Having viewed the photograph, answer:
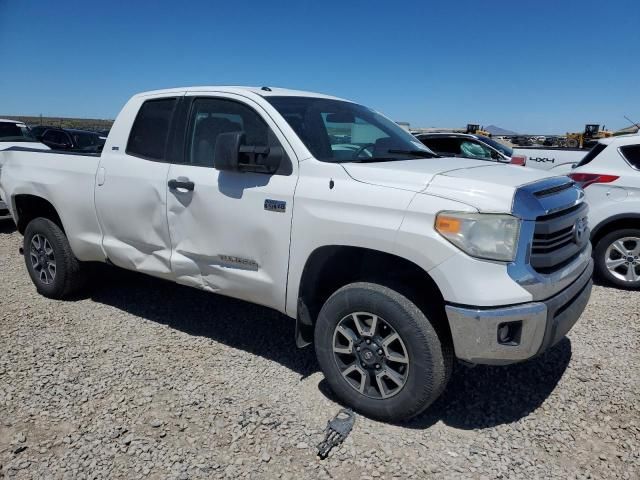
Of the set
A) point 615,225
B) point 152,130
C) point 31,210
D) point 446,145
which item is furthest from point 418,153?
point 446,145

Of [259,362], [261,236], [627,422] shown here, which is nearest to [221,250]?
[261,236]

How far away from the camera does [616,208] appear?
→ 554 centimetres

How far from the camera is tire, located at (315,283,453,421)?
9.14 ft

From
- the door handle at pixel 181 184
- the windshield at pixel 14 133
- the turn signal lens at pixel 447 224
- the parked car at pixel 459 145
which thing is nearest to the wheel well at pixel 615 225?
the turn signal lens at pixel 447 224

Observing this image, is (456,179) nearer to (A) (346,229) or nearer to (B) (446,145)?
(A) (346,229)

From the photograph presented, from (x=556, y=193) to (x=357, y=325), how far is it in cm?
143

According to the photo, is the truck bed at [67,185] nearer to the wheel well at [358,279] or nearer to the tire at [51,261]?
the tire at [51,261]

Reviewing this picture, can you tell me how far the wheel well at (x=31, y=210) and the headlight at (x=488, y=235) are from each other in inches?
156

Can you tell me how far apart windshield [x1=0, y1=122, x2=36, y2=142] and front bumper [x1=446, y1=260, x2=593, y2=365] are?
9968 mm

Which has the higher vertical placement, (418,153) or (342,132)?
(342,132)

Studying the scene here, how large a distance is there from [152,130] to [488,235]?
2.83m

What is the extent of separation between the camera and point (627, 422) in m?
3.05

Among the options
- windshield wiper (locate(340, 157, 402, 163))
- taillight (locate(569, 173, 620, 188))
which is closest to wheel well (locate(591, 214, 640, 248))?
taillight (locate(569, 173, 620, 188))

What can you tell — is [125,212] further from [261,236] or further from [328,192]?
[328,192]
